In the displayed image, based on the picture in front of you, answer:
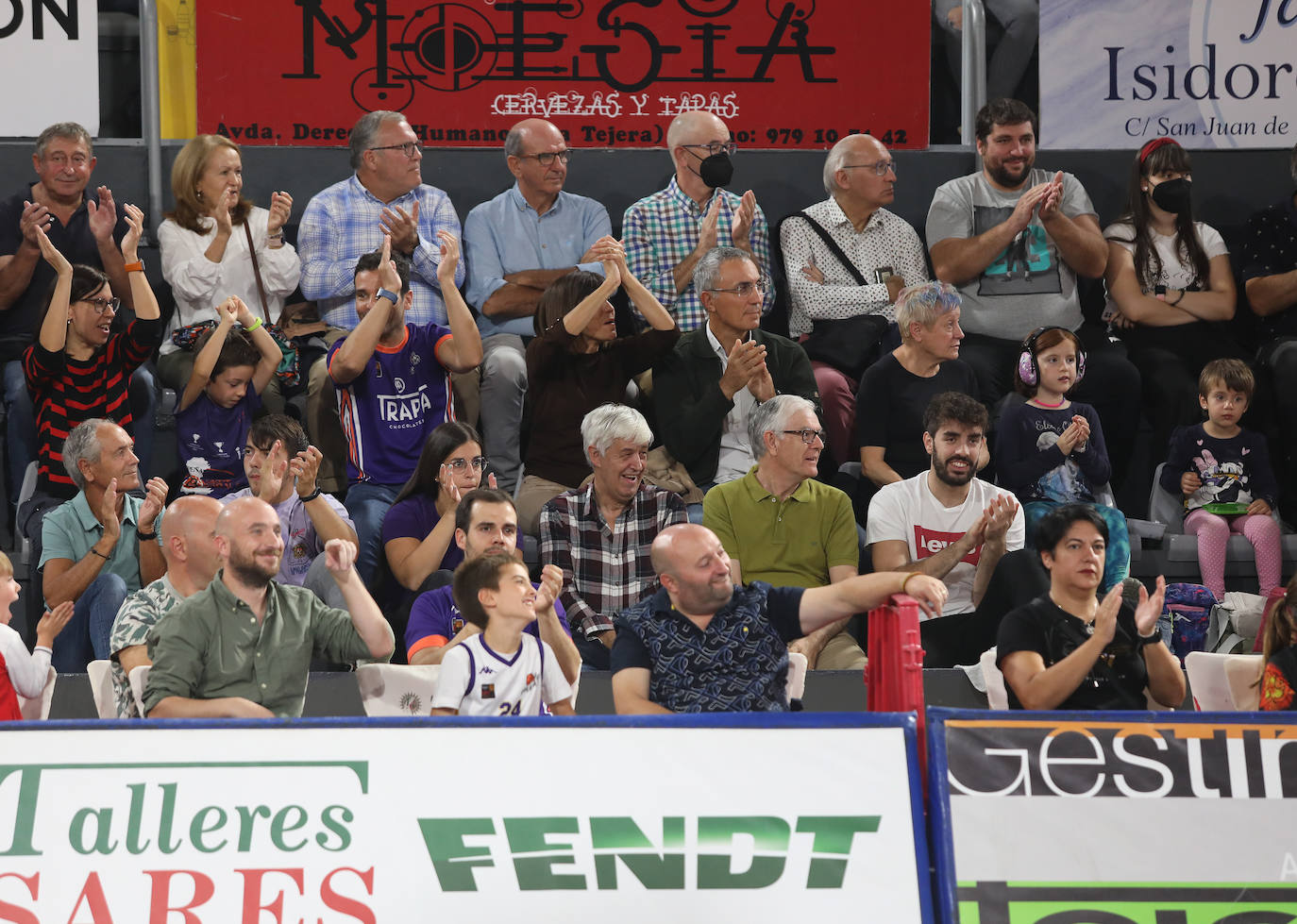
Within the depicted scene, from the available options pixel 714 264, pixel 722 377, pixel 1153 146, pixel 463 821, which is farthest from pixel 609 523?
pixel 1153 146

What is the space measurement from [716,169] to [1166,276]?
6.79 ft

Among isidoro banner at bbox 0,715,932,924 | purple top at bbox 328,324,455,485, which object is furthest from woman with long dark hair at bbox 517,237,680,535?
isidoro banner at bbox 0,715,932,924

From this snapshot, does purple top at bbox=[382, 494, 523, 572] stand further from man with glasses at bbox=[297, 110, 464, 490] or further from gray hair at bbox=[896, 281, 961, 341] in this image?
gray hair at bbox=[896, 281, 961, 341]

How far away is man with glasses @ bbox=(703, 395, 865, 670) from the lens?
628cm

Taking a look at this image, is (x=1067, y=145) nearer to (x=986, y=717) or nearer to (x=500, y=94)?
(x=500, y=94)

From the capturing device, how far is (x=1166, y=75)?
320 inches

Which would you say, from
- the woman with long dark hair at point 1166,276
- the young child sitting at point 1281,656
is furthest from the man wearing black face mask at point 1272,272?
the young child sitting at point 1281,656

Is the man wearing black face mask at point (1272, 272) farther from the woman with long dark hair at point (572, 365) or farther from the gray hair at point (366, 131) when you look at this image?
the gray hair at point (366, 131)

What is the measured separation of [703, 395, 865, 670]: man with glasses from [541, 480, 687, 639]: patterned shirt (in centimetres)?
23

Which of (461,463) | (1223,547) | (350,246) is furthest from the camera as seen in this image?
(350,246)

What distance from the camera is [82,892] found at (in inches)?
161

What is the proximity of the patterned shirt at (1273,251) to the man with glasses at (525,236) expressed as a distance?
9.58 feet

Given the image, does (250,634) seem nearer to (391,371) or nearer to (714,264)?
(391,371)

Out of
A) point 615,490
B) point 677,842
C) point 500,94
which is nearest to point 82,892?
point 677,842
